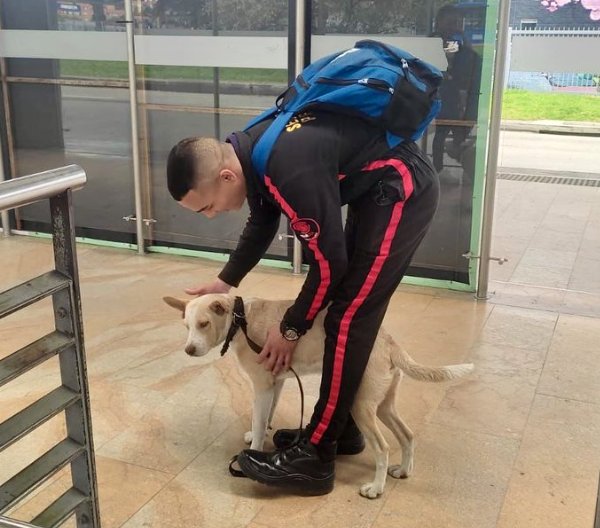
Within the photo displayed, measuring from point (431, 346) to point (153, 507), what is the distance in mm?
1898

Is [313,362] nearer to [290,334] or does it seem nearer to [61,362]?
[290,334]

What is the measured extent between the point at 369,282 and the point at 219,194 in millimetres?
590

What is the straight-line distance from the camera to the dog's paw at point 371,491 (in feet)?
8.85

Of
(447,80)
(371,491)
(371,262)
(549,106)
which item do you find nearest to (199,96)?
(447,80)

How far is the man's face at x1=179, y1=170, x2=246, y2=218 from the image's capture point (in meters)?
2.39

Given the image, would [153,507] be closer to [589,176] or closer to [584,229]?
[584,229]

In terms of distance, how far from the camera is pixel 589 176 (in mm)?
7496

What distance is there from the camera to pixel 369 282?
2.53 metres

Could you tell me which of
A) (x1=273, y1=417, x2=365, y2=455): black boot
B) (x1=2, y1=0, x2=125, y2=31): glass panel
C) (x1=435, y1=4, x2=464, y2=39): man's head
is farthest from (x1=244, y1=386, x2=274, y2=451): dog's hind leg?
(x1=2, y1=0, x2=125, y2=31): glass panel

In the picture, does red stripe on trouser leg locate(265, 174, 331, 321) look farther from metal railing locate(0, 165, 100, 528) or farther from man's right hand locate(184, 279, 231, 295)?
metal railing locate(0, 165, 100, 528)

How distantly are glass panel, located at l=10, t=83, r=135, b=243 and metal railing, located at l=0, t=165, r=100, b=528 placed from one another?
3880 mm

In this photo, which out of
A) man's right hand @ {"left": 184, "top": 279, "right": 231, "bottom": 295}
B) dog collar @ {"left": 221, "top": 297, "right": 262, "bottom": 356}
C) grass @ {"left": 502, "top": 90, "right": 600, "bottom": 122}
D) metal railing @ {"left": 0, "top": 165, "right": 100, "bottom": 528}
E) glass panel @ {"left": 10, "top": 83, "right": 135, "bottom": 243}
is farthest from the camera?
glass panel @ {"left": 10, "top": 83, "right": 135, "bottom": 243}

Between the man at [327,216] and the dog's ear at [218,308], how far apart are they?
21 centimetres

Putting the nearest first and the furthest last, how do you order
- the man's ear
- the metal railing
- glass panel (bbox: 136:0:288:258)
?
the metal railing
the man's ear
glass panel (bbox: 136:0:288:258)
